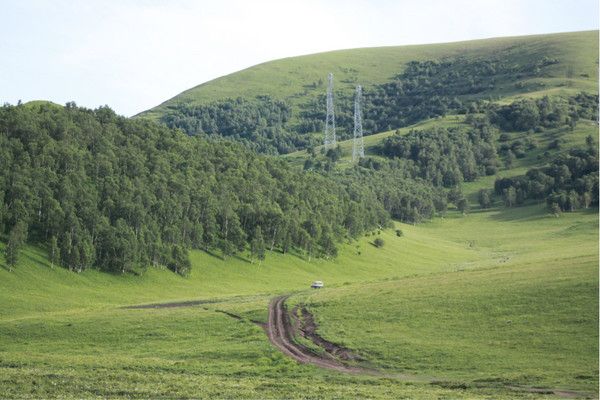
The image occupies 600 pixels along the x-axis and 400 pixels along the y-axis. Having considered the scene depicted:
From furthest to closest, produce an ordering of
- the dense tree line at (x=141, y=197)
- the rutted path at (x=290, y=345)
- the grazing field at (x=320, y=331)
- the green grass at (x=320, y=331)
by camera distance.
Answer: the dense tree line at (x=141, y=197), the rutted path at (x=290, y=345), the grazing field at (x=320, y=331), the green grass at (x=320, y=331)

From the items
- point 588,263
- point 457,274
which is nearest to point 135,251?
point 457,274

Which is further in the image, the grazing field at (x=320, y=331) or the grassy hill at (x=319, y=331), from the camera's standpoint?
the grazing field at (x=320, y=331)

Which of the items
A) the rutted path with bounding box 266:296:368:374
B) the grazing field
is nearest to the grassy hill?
the grazing field

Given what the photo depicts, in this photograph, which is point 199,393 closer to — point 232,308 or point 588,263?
point 232,308

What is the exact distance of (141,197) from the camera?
138m

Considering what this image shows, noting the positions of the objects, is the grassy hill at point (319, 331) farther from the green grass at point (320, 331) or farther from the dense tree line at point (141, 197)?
the dense tree line at point (141, 197)

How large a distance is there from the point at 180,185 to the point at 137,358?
87838mm

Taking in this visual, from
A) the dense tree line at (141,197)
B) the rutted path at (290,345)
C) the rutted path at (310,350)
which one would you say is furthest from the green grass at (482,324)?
the dense tree line at (141,197)

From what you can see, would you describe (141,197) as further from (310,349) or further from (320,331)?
(310,349)

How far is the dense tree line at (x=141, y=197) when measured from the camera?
394 ft

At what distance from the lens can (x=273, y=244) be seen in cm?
15250

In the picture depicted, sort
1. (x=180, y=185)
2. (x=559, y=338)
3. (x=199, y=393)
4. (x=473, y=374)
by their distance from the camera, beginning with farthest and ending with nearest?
1. (x=180, y=185)
2. (x=559, y=338)
3. (x=473, y=374)
4. (x=199, y=393)

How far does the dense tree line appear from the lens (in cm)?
12006

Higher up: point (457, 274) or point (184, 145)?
point (184, 145)
